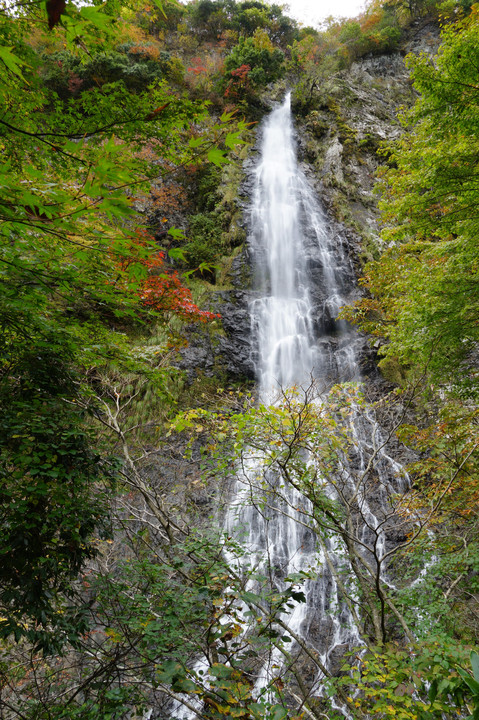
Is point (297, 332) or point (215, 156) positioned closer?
point (215, 156)

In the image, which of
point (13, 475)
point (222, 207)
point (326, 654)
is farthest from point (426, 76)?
point (222, 207)

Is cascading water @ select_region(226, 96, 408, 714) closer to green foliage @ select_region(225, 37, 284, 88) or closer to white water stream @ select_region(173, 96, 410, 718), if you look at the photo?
white water stream @ select_region(173, 96, 410, 718)

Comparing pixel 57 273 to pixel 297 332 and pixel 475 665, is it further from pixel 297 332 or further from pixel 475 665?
→ pixel 297 332

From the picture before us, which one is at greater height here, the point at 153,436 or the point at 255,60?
the point at 255,60

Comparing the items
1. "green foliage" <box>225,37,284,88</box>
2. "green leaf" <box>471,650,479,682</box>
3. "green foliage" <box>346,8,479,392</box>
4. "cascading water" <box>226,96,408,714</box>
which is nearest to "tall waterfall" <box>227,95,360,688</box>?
"cascading water" <box>226,96,408,714</box>

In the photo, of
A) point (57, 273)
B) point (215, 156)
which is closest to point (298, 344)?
point (57, 273)

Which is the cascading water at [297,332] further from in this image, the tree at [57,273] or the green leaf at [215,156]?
the green leaf at [215,156]

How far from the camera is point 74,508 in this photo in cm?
250

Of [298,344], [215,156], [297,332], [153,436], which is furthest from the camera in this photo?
[297,332]

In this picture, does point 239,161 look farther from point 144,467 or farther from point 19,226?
point 19,226

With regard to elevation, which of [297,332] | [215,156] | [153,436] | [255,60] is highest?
[255,60]

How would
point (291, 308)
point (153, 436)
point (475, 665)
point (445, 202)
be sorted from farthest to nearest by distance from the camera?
point (291, 308)
point (153, 436)
point (445, 202)
point (475, 665)

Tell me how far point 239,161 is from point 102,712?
19146 mm

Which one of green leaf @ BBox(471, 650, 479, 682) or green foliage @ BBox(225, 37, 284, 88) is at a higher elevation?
green foliage @ BBox(225, 37, 284, 88)
